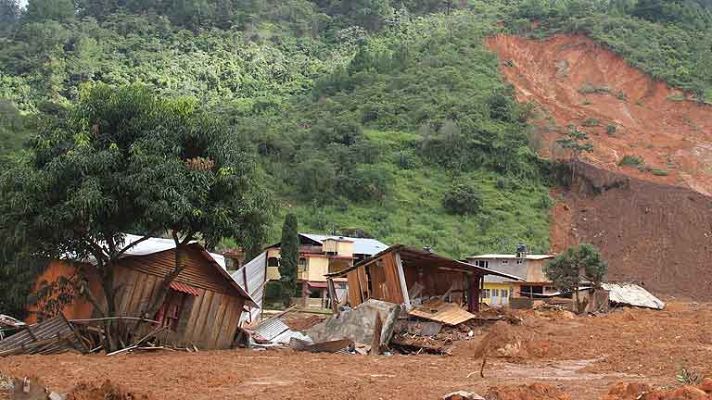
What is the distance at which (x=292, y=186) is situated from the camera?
193 feet

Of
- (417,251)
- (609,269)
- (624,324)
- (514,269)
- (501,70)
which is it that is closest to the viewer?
(417,251)

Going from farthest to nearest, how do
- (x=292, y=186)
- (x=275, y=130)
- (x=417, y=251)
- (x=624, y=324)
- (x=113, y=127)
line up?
(x=275, y=130) < (x=292, y=186) < (x=624, y=324) < (x=417, y=251) < (x=113, y=127)

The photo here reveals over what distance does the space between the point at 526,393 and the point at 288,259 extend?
101ft

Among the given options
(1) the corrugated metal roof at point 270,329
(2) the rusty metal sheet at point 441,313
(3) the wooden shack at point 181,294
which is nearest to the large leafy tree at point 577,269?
(2) the rusty metal sheet at point 441,313

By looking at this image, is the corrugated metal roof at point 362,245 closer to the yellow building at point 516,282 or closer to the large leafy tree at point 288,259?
the large leafy tree at point 288,259

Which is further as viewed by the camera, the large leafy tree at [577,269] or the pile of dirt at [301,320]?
the large leafy tree at [577,269]

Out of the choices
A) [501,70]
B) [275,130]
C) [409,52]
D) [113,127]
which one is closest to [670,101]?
[501,70]

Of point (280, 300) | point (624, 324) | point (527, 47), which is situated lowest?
point (280, 300)

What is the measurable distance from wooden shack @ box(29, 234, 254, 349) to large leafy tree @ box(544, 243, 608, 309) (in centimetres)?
2323

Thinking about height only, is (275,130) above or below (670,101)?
below

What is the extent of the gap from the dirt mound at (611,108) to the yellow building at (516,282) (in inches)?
847

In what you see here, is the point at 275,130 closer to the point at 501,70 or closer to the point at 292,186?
the point at 292,186

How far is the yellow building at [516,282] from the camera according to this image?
45.6 meters

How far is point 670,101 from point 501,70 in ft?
55.7
